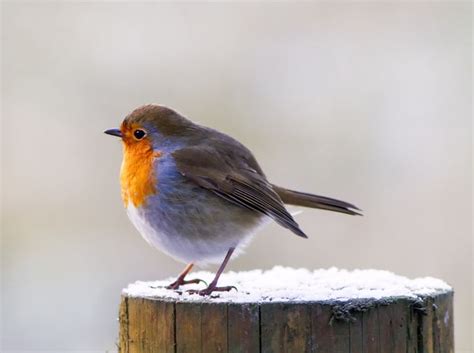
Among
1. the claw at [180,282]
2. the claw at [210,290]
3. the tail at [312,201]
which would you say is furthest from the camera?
the tail at [312,201]

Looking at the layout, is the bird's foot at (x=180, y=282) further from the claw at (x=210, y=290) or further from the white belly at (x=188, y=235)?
the claw at (x=210, y=290)

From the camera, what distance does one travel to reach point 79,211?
298 inches

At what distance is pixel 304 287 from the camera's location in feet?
11.7

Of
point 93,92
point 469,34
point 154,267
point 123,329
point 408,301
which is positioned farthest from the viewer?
point 469,34

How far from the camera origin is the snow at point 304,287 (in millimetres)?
3232

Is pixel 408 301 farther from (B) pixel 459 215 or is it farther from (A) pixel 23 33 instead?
(A) pixel 23 33

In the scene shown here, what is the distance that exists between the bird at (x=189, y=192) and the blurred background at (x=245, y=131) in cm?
276

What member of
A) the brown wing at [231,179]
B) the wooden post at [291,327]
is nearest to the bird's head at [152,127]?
the brown wing at [231,179]

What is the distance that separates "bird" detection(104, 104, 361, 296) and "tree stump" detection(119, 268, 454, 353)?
1.80 feet

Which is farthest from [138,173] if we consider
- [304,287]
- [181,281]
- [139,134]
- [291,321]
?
[291,321]

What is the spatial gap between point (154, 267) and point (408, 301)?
4.44 metres

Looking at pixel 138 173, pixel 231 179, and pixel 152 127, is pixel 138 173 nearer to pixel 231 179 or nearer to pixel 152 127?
pixel 152 127

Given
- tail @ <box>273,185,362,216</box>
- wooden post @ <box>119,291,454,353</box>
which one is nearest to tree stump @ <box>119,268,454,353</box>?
wooden post @ <box>119,291,454,353</box>

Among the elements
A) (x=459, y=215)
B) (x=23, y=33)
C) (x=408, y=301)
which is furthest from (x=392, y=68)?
(x=408, y=301)
